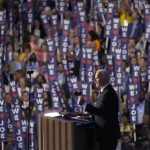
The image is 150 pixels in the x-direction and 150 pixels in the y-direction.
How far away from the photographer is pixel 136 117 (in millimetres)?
8500

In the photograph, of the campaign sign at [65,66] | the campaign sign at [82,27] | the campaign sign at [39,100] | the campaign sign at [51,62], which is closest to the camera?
the campaign sign at [39,100]

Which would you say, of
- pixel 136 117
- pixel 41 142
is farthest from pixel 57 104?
pixel 41 142

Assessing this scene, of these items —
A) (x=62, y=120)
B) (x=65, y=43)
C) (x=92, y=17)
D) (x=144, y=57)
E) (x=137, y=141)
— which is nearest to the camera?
(x=62, y=120)

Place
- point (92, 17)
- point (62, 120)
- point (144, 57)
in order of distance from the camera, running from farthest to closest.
Answer: point (92, 17) < point (144, 57) < point (62, 120)

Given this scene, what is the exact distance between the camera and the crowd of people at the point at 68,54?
853cm

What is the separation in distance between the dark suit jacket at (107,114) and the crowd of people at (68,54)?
2352 mm

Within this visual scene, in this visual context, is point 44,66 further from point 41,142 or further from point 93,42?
point 41,142

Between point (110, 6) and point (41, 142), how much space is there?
4912 millimetres

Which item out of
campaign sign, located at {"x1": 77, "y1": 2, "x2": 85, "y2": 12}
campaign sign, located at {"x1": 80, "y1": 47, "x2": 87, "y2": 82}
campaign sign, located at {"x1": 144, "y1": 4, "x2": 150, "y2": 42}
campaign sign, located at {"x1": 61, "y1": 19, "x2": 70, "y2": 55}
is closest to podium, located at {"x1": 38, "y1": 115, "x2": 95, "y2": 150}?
campaign sign, located at {"x1": 80, "y1": 47, "x2": 87, "y2": 82}

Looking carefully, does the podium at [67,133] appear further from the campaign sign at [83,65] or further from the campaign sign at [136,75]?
the campaign sign at [83,65]

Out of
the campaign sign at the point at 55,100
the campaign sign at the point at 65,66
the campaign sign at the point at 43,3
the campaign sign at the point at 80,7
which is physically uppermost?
the campaign sign at the point at 43,3

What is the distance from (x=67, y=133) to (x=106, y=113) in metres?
0.40

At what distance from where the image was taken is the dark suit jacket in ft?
17.5

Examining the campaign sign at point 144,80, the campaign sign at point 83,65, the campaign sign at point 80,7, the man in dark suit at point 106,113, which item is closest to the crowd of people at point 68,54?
the campaign sign at point 144,80
